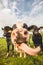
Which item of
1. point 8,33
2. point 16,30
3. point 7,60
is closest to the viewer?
point 7,60

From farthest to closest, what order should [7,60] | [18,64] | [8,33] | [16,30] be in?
[8,33], [16,30], [7,60], [18,64]

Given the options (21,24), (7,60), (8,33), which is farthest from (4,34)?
(7,60)

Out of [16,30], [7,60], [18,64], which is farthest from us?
[16,30]

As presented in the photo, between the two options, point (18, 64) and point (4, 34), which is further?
point (4, 34)

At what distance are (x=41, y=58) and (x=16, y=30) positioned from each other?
1.86 metres

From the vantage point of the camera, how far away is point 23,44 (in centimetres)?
1229

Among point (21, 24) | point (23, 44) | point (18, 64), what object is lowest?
point (18, 64)

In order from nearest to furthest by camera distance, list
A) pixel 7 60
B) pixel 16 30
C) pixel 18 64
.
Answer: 1. pixel 18 64
2. pixel 7 60
3. pixel 16 30

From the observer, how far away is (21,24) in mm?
12922

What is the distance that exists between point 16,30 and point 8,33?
3.73 feet

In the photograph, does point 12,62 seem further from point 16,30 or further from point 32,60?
point 16,30

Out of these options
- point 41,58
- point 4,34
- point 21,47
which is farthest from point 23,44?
point 4,34

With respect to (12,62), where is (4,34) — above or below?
above

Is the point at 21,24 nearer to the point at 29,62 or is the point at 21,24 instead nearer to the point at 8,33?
the point at 8,33
